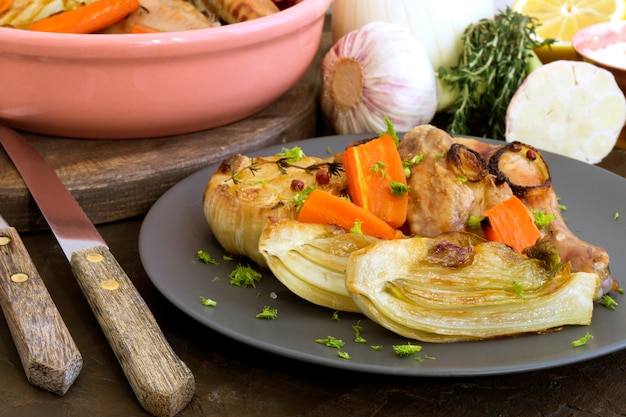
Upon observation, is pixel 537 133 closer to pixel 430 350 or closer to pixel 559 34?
pixel 559 34

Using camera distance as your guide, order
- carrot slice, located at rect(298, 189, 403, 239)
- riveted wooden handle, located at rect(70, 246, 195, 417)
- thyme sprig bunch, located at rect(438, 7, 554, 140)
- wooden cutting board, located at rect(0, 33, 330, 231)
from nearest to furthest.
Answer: riveted wooden handle, located at rect(70, 246, 195, 417) < carrot slice, located at rect(298, 189, 403, 239) < wooden cutting board, located at rect(0, 33, 330, 231) < thyme sprig bunch, located at rect(438, 7, 554, 140)

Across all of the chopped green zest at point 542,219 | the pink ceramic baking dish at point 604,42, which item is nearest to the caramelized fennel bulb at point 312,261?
the chopped green zest at point 542,219

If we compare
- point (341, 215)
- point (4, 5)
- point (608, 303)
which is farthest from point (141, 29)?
point (608, 303)

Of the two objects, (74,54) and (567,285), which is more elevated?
(74,54)

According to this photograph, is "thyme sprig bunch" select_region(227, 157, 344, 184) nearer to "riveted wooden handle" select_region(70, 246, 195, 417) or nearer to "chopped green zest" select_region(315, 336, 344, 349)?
"riveted wooden handle" select_region(70, 246, 195, 417)

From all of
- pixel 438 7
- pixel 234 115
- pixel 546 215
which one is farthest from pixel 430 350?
pixel 438 7

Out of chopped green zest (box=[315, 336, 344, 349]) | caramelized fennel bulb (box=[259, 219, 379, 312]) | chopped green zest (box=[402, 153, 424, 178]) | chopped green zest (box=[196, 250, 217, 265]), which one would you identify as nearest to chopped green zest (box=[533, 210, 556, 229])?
chopped green zest (box=[402, 153, 424, 178])

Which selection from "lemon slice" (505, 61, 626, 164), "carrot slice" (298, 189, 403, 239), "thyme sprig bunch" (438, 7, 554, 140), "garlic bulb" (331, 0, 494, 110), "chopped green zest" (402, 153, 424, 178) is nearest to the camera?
"carrot slice" (298, 189, 403, 239)
